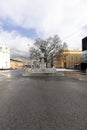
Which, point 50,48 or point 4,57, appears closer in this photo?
point 50,48

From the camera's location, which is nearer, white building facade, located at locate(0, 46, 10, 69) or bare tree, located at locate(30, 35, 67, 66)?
bare tree, located at locate(30, 35, 67, 66)

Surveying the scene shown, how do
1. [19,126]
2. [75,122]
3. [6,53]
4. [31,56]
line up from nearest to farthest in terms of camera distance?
[19,126] < [75,122] < [31,56] < [6,53]

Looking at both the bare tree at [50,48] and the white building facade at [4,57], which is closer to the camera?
the bare tree at [50,48]

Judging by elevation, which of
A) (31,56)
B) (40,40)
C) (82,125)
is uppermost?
(40,40)

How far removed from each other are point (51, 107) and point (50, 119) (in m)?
2.20

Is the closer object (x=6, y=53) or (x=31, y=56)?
(x=31, y=56)

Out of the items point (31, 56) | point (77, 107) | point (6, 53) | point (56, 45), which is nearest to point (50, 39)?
point (56, 45)

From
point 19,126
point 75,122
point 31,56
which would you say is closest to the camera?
point 19,126

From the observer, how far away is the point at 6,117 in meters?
7.78

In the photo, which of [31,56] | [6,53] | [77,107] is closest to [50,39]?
[31,56]

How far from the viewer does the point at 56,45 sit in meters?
98.7

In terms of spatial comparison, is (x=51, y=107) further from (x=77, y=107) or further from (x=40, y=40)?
(x=40, y=40)

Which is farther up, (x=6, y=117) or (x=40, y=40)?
(x=40, y=40)

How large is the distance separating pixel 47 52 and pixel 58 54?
15.4 ft
